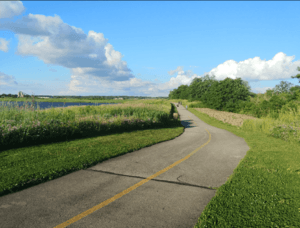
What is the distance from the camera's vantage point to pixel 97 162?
716 centimetres

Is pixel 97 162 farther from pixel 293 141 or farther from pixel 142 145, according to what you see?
pixel 293 141

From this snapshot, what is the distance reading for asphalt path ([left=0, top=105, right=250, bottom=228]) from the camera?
142 inches

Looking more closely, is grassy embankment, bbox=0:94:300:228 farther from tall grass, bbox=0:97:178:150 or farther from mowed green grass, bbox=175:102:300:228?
tall grass, bbox=0:97:178:150

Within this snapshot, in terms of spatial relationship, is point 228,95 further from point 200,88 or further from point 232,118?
point 200,88

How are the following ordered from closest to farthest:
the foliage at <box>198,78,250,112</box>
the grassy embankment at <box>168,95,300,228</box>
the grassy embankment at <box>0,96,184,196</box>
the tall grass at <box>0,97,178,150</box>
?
the grassy embankment at <box>168,95,300,228</box> < the grassy embankment at <box>0,96,184,196</box> < the tall grass at <box>0,97,178,150</box> < the foliage at <box>198,78,250,112</box>

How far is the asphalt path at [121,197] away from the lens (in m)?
3.60

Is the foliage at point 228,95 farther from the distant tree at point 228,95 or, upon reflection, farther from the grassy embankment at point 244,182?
the grassy embankment at point 244,182

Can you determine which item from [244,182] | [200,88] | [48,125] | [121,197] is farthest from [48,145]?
[200,88]

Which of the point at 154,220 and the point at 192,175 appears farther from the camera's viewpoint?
the point at 192,175

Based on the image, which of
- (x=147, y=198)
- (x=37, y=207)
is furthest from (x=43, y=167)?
(x=147, y=198)

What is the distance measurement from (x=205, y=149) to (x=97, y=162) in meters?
5.95

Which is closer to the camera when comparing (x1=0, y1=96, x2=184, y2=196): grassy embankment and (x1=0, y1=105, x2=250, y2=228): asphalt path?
(x1=0, y1=105, x2=250, y2=228): asphalt path

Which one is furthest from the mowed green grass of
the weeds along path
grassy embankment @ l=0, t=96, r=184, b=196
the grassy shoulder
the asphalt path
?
the weeds along path

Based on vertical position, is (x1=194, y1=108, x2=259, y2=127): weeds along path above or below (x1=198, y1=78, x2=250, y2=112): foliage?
below
